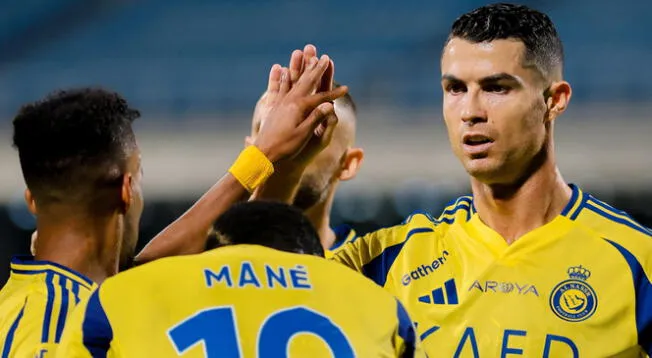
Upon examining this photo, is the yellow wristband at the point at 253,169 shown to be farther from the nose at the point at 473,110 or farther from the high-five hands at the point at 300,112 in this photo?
the nose at the point at 473,110

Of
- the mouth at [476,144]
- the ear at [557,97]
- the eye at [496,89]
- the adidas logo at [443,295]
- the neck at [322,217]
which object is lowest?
the neck at [322,217]

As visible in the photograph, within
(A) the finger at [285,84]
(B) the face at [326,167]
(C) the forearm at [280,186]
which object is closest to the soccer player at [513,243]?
(C) the forearm at [280,186]

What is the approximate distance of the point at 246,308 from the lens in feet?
7.28

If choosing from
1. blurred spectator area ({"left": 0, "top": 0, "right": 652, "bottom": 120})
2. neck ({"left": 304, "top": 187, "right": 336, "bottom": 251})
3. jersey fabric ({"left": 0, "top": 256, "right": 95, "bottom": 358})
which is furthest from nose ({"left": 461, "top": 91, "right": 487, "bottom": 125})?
blurred spectator area ({"left": 0, "top": 0, "right": 652, "bottom": 120})

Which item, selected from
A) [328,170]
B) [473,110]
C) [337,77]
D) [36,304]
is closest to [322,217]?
[328,170]

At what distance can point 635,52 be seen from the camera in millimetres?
12055

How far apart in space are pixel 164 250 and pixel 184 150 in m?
9.07

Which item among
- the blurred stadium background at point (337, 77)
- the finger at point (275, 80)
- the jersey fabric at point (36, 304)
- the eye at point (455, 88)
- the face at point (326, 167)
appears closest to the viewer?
the jersey fabric at point (36, 304)

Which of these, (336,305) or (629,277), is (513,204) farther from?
(336,305)

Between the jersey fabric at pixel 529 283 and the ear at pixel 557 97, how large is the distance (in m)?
0.27

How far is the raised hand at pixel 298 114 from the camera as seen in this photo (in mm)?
3338

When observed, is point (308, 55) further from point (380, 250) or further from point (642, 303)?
point (642, 303)

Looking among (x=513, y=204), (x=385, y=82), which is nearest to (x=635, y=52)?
(x=385, y=82)

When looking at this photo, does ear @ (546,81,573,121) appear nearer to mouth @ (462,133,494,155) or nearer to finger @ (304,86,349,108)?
mouth @ (462,133,494,155)
